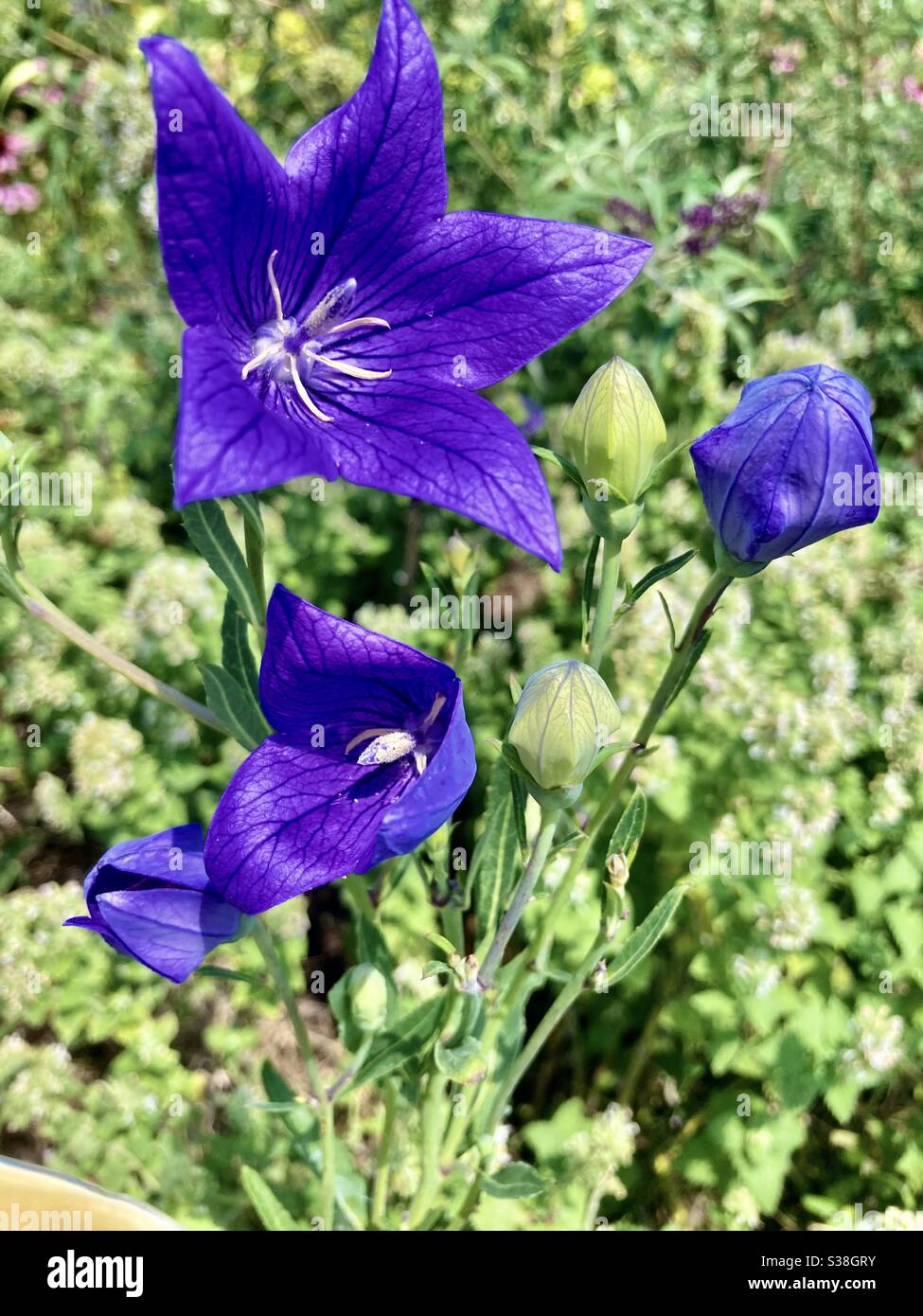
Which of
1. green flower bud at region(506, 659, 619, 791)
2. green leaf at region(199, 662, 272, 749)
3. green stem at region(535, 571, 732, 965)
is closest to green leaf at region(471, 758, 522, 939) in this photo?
green stem at region(535, 571, 732, 965)

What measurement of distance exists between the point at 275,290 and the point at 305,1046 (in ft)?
3.07

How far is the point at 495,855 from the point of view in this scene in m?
1.29

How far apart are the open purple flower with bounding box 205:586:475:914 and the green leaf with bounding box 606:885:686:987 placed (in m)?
0.35

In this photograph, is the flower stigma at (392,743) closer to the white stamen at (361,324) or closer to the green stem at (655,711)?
the green stem at (655,711)

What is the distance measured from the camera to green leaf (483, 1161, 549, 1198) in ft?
→ 4.70

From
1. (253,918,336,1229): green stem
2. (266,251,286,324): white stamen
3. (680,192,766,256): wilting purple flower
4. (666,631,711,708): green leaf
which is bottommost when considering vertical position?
(253,918,336,1229): green stem

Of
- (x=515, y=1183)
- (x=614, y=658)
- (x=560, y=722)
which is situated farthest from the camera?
(x=614, y=658)

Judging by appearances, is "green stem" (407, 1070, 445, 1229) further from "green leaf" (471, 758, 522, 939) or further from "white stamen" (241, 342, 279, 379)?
"white stamen" (241, 342, 279, 379)

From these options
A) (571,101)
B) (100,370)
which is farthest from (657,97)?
(100,370)

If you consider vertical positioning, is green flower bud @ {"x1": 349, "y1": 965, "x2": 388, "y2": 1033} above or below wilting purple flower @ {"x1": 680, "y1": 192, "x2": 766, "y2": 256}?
below

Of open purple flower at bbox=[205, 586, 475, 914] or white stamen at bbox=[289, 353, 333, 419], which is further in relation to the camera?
white stamen at bbox=[289, 353, 333, 419]

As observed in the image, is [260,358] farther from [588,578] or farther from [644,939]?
[644,939]

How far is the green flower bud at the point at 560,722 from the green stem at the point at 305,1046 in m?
0.44

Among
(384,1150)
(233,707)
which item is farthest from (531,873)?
(384,1150)
